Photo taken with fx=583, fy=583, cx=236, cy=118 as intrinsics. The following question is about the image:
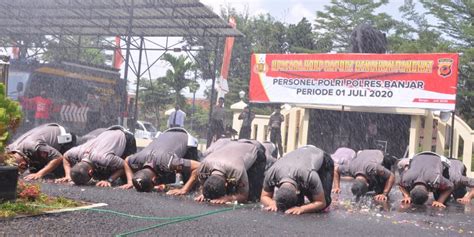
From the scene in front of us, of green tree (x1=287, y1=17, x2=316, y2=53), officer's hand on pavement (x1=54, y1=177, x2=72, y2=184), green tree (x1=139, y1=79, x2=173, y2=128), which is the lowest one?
officer's hand on pavement (x1=54, y1=177, x2=72, y2=184)

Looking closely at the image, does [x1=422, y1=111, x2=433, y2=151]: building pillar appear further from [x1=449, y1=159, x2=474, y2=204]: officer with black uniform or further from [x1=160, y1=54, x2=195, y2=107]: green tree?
[x1=160, y1=54, x2=195, y2=107]: green tree

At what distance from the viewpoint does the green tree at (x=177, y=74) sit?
32562mm

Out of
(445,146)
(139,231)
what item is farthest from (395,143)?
(139,231)

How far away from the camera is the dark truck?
710 inches

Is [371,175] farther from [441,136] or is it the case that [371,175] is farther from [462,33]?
[462,33]

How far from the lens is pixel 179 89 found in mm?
33688

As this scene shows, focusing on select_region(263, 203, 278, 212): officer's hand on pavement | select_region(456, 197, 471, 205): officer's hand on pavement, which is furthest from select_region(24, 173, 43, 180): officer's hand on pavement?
select_region(456, 197, 471, 205): officer's hand on pavement

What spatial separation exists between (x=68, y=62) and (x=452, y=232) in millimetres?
15913

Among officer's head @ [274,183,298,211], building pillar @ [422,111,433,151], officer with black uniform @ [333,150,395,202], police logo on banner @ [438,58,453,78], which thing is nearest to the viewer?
officer's head @ [274,183,298,211]

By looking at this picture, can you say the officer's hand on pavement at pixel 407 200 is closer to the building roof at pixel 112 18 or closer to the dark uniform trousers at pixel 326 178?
the dark uniform trousers at pixel 326 178

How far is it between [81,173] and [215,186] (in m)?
1.97

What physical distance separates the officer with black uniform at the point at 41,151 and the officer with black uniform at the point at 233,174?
2.41 metres

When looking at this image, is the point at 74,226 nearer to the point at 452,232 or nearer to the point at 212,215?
the point at 212,215

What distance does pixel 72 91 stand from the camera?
762 inches
